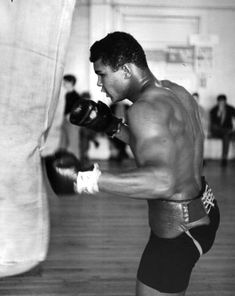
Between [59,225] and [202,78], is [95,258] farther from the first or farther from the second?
[202,78]

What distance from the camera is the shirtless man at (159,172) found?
147cm

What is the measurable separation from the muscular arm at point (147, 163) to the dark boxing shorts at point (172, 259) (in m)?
0.27

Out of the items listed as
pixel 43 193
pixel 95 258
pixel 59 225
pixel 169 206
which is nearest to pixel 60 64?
pixel 43 193

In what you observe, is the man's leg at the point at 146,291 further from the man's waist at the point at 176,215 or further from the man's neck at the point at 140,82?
the man's neck at the point at 140,82

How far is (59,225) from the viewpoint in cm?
436

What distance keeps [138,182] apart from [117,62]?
0.40 metres

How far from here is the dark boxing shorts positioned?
5.52ft

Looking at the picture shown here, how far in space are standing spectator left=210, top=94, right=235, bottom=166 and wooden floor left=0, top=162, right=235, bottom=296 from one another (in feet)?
12.8

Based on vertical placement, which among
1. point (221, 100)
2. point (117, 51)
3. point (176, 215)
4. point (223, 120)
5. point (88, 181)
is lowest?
point (223, 120)

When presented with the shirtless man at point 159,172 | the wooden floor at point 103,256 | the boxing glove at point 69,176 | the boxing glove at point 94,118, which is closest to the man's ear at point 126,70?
the shirtless man at point 159,172

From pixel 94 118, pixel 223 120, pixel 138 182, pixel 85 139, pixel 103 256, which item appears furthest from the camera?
pixel 223 120

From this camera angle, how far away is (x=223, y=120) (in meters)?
9.12

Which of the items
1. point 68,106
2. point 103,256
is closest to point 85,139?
point 68,106

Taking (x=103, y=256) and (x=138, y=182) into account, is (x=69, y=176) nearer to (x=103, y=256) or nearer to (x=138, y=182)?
(x=138, y=182)
